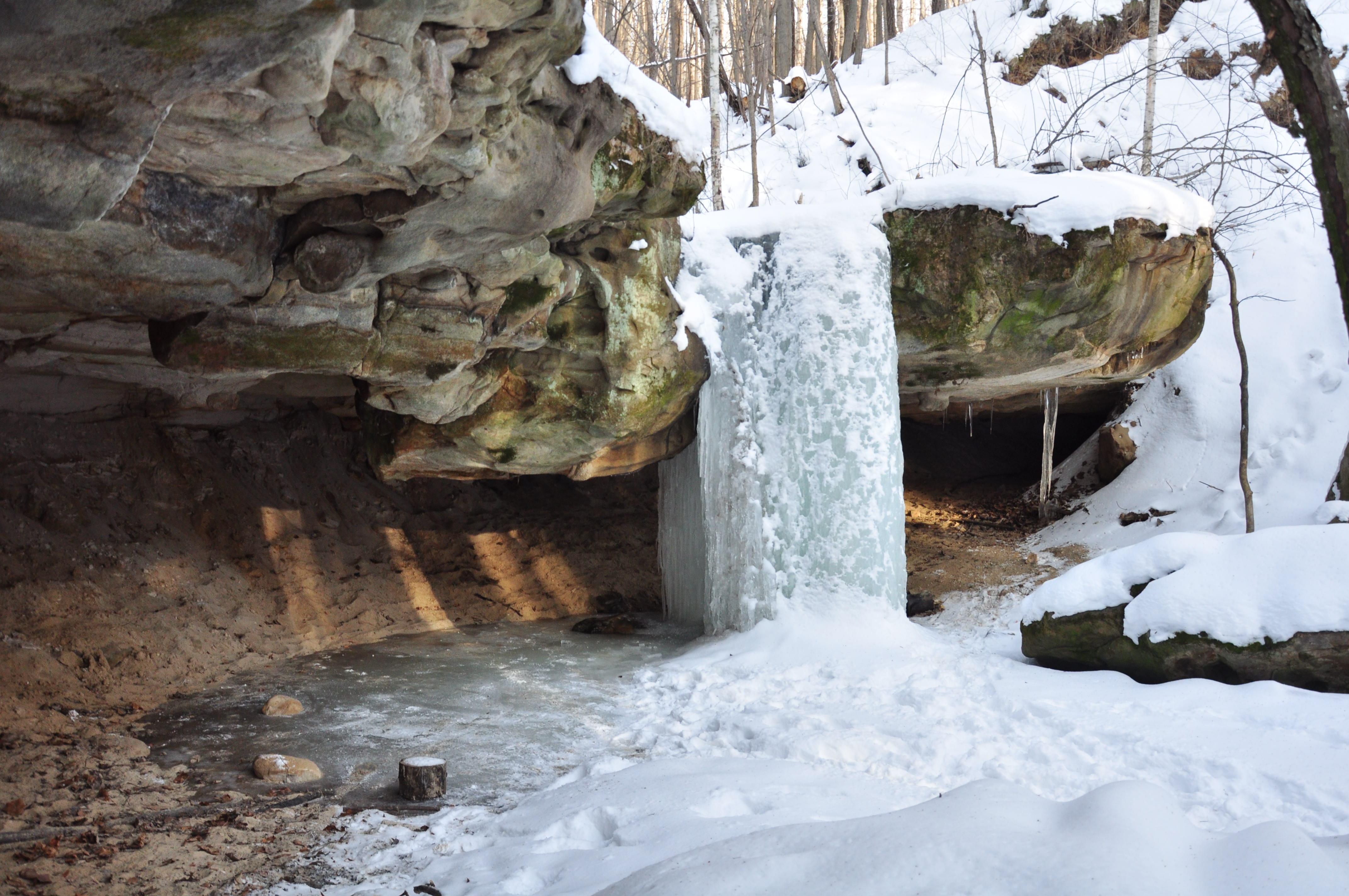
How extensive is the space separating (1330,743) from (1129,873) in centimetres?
282

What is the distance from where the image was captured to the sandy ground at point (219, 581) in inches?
139

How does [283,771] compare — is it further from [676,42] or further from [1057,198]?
[676,42]

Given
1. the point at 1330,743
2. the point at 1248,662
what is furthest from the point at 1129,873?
the point at 1248,662

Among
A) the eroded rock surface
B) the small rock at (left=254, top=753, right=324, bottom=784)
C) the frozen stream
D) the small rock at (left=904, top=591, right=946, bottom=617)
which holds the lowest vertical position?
the small rock at (left=904, top=591, right=946, bottom=617)

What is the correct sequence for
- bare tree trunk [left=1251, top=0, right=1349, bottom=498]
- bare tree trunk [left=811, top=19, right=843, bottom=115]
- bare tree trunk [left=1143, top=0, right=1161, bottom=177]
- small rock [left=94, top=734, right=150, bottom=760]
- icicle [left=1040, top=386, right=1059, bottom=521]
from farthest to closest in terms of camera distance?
bare tree trunk [left=811, top=19, right=843, bottom=115]
icicle [left=1040, top=386, right=1059, bottom=521]
bare tree trunk [left=1143, top=0, right=1161, bottom=177]
small rock [left=94, top=734, right=150, bottom=760]
bare tree trunk [left=1251, top=0, right=1349, bottom=498]

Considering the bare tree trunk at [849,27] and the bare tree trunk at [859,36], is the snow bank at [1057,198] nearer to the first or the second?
the bare tree trunk at [849,27]

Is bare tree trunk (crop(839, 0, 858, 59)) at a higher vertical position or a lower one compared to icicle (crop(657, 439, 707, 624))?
higher

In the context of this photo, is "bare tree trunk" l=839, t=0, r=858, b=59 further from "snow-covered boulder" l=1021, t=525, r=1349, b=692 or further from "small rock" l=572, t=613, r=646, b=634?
"snow-covered boulder" l=1021, t=525, r=1349, b=692

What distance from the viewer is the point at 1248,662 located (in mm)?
4734

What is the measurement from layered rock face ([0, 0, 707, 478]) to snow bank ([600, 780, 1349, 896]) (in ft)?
6.96

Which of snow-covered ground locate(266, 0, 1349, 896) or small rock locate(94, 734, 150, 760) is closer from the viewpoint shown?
snow-covered ground locate(266, 0, 1349, 896)

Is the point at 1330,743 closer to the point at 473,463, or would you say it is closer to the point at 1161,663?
the point at 1161,663

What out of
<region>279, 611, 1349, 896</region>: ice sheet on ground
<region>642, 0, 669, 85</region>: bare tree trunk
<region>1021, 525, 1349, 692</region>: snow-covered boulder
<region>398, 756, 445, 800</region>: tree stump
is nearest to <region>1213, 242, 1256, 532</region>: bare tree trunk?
<region>1021, 525, 1349, 692</region>: snow-covered boulder

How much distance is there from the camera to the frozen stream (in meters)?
4.26
